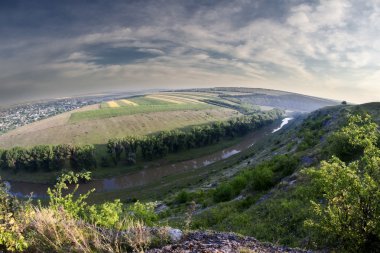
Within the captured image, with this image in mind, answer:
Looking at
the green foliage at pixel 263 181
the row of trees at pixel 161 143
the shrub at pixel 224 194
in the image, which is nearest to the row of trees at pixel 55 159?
the row of trees at pixel 161 143

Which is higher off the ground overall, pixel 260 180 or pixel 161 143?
→ pixel 260 180

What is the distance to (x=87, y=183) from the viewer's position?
117 metres

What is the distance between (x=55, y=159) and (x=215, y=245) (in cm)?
13402

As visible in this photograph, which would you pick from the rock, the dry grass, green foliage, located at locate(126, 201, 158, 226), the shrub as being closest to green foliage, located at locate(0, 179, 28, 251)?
the dry grass

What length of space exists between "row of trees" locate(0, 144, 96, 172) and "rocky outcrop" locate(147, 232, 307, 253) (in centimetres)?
12496

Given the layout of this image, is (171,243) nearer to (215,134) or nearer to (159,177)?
(159,177)

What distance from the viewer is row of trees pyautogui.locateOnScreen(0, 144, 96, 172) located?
129375 millimetres

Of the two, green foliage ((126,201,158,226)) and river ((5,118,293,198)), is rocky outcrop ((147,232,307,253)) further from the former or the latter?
river ((5,118,293,198))

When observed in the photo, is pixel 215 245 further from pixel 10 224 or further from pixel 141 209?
pixel 10 224

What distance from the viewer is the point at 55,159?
130000 millimetres

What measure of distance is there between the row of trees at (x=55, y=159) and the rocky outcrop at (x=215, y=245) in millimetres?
124963

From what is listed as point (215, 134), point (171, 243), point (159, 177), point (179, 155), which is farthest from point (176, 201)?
point (215, 134)

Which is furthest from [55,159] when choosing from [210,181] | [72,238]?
→ [72,238]

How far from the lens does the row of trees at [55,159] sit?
129375 millimetres
